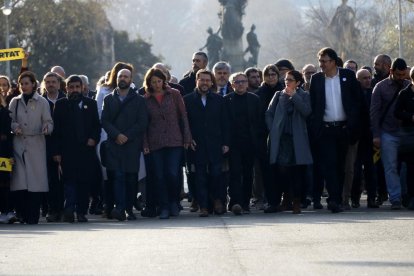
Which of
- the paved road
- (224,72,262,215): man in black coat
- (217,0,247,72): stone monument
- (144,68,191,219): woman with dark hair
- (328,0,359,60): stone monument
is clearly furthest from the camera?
(328,0,359,60): stone monument

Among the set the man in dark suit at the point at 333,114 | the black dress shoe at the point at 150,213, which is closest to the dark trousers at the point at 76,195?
the black dress shoe at the point at 150,213

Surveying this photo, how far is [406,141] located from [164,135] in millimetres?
3139

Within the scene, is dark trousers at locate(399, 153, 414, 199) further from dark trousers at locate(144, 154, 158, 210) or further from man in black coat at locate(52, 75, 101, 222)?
man in black coat at locate(52, 75, 101, 222)

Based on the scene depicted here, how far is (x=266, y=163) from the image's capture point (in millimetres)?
20047

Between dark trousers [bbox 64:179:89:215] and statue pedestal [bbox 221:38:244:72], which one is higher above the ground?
statue pedestal [bbox 221:38:244:72]

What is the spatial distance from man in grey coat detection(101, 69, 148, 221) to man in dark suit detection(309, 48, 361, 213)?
86.4 inches

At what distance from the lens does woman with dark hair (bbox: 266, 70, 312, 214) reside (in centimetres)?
1923

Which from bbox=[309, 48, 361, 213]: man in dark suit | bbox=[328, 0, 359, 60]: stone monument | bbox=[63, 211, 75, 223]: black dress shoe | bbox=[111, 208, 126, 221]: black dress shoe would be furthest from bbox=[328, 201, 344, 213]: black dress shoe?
bbox=[328, 0, 359, 60]: stone monument

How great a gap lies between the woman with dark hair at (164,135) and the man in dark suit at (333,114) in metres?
1.69

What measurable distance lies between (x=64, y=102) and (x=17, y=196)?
135cm

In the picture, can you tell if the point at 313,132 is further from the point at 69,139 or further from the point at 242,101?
the point at 69,139

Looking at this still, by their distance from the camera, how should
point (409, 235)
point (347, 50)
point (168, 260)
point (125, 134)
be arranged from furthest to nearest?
point (347, 50) → point (125, 134) → point (409, 235) → point (168, 260)

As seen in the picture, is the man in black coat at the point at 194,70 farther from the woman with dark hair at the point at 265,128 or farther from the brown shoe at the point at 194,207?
the brown shoe at the point at 194,207

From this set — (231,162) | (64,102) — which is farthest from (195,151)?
(64,102)
